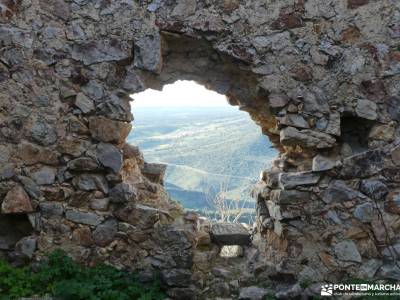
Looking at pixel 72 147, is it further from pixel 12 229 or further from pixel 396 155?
pixel 396 155

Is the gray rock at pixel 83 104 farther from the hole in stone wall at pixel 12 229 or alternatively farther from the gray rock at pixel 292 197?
the gray rock at pixel 292 197

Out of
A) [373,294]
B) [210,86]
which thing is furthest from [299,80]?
[373,294]

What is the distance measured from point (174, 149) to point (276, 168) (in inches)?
325

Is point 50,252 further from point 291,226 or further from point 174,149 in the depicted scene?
point 174,149

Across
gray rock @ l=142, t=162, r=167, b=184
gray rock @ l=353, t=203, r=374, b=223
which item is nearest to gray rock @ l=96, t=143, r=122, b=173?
gray rock @ l=142, t=162, r=167, b=184

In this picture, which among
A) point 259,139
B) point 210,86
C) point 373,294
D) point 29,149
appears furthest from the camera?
point 259,139

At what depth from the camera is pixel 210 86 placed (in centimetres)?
396

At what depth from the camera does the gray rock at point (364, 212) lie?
11.7ft

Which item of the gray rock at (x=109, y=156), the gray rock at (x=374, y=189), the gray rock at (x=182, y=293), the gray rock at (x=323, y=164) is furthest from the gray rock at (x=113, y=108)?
the gray rock at (x=374, y=189)

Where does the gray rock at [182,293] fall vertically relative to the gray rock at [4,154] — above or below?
below

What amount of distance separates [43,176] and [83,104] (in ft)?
2.21

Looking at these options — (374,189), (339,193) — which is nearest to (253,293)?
(339,193)

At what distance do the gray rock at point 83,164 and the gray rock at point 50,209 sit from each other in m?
0.34

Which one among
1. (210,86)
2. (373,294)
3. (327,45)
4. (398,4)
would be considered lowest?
(373,294)
